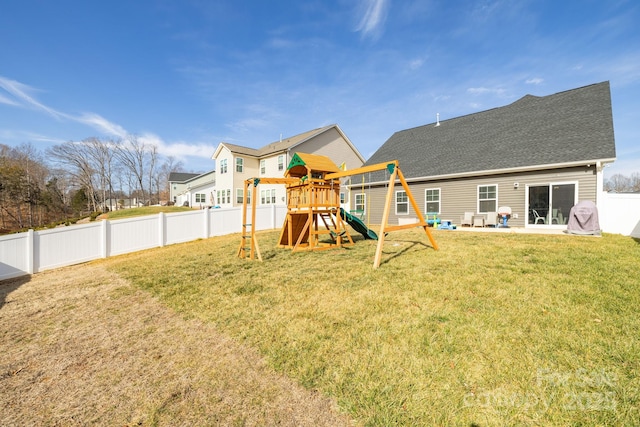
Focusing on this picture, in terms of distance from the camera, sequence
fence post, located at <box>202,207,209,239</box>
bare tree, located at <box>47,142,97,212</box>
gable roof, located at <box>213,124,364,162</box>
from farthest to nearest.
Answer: bare tree, located at <box>47,142,97,212</box> < gable roof, located at <box>213,124,364,162</box> < fence post, located at <box>202,207,209,239</box>

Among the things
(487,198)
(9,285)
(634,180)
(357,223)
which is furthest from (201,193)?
(634,180)

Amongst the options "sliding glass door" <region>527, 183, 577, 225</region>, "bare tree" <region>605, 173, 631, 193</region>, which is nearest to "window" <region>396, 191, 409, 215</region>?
"sliding glass door" <region>527, 183, 577, 225</region>

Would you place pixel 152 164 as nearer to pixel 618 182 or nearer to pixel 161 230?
pixel 161 230

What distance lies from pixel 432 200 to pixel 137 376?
49.9 feet

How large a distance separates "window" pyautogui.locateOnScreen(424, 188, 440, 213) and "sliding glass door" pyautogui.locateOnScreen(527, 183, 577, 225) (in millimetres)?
4129

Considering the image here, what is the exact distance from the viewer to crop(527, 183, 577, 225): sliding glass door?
36.4ft

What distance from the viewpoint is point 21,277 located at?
24.7 ft

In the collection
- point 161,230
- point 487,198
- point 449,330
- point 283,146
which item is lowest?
point 449,330

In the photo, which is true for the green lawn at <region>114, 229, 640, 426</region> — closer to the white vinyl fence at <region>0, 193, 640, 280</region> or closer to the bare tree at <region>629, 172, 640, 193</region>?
the white vinyl fence at <region>0, 193, 640, 280</region>

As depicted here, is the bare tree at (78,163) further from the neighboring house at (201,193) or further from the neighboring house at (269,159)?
the neighboring house at (269,159)

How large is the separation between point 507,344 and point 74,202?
54519 millimetres

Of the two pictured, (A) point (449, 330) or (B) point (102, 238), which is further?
(B) point (102, 238)

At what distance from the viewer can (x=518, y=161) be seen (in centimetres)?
1212

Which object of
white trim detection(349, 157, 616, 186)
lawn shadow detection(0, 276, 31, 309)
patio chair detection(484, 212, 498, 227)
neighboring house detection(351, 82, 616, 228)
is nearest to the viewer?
lawn shadow detection(0, 276, 31, 309)
